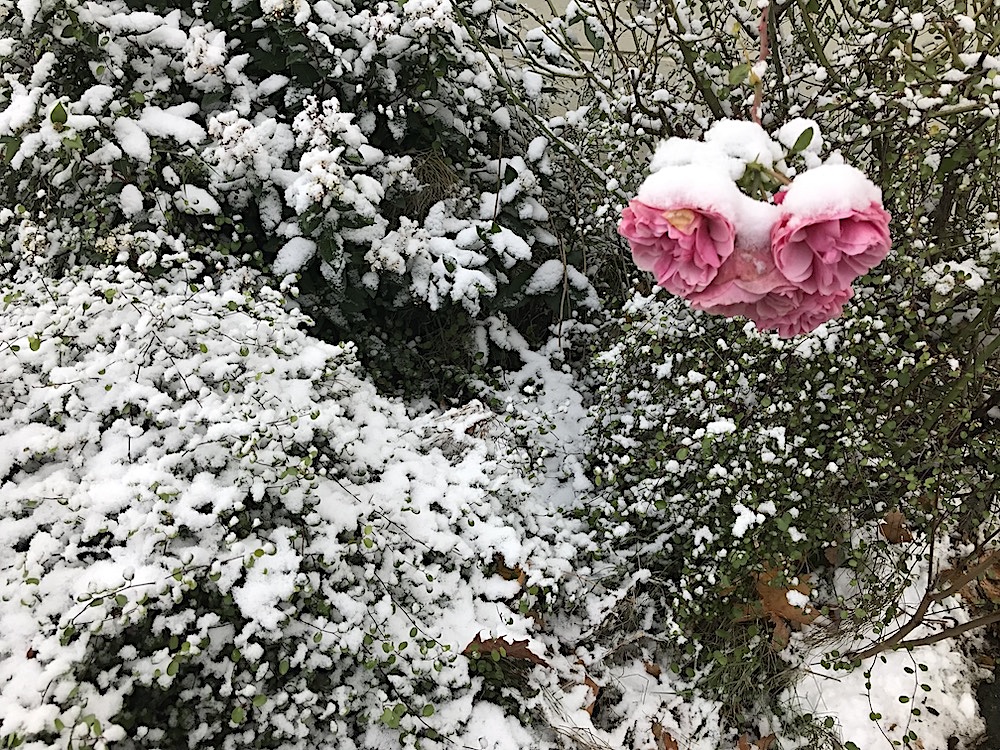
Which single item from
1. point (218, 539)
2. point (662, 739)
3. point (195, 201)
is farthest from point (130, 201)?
point (662, 739)

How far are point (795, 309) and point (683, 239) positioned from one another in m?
0.15

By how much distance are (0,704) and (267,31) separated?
6.55 ft

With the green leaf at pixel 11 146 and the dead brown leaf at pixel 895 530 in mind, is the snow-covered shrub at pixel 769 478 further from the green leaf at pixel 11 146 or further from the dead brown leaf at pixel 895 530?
the green leaf at pixel 11 146

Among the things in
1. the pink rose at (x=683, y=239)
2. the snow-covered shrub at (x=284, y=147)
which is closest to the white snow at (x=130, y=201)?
the snow-covered shrub at (x=284, y=147)

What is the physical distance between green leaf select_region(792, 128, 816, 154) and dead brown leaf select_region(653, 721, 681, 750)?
1.66 m

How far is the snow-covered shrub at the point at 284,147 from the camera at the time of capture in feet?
6.56

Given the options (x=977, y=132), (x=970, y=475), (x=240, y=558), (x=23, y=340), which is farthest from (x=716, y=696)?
(x=23, y=340)

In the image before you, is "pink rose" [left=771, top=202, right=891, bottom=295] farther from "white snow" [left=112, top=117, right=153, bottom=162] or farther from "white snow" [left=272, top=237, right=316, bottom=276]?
"white snow" [left=112, top=117, right=153, bottom=162]

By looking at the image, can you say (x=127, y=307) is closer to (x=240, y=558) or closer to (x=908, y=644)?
(x=240, y=558)

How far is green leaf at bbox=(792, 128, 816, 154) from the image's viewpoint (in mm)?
→ 691

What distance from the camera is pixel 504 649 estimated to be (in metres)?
1.67

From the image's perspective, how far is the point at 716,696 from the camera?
192cm

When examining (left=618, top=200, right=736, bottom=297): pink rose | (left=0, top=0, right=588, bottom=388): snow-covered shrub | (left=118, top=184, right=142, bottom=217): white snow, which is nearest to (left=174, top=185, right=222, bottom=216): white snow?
(left=0, top=0, right=588, bottom=388): snow-covered shrub

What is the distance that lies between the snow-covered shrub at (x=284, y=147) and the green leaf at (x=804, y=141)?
148cm
